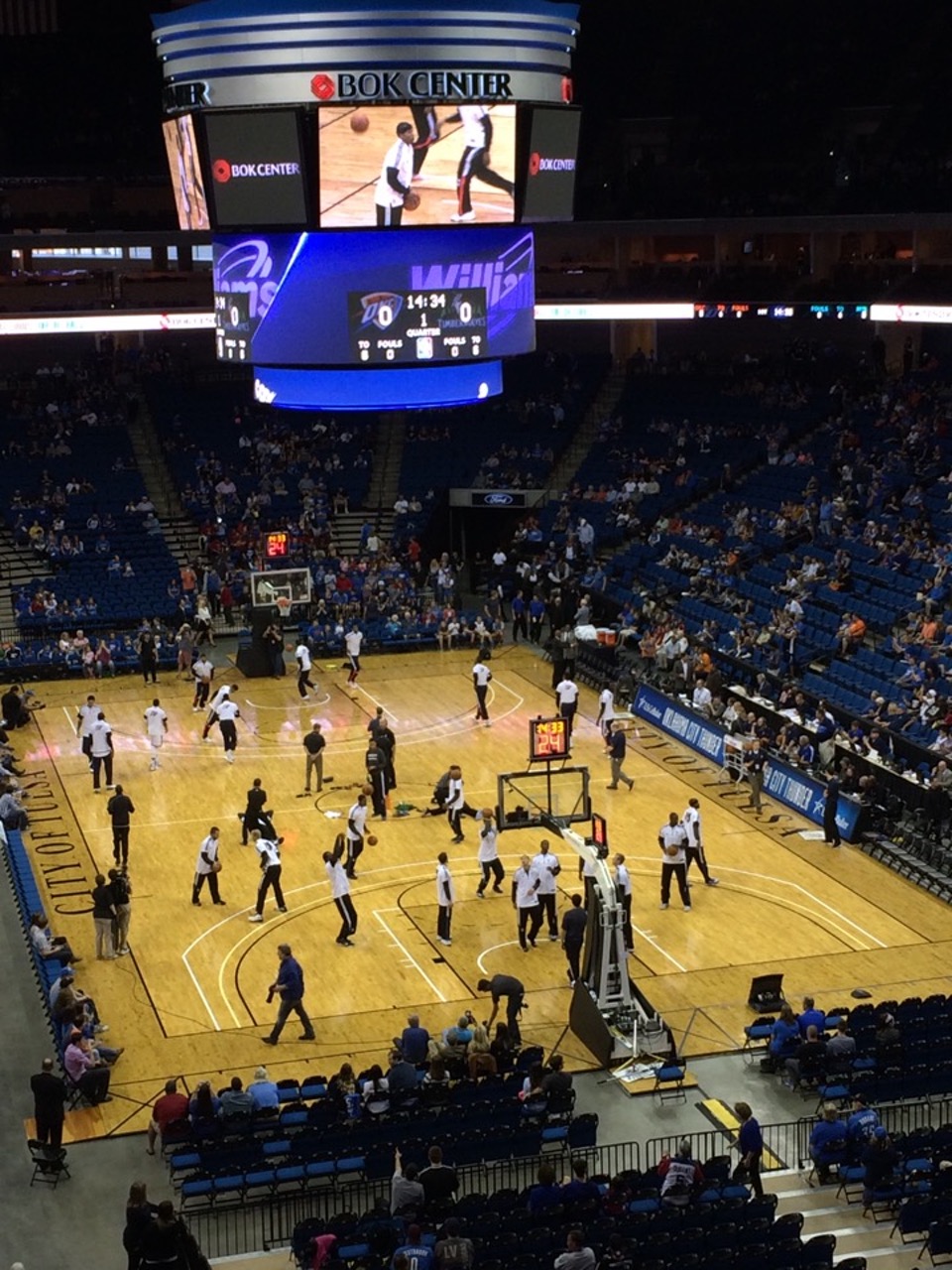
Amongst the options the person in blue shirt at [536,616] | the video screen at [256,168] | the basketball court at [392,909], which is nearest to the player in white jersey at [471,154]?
the video screen at [256,168]

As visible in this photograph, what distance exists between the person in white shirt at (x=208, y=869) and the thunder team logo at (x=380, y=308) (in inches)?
324

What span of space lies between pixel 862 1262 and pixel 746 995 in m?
8.61

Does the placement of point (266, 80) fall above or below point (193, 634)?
above

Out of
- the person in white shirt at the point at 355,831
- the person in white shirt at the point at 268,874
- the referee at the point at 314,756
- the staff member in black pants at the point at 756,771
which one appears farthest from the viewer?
the staff member in black pants at the point at 756,771

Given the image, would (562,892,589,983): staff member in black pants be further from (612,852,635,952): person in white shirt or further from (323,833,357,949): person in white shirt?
(323,833,357,949): person in white shirt

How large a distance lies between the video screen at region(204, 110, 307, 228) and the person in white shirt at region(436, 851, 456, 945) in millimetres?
10260

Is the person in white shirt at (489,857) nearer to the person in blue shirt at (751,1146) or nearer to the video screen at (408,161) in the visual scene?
the person in blue shirt at (751,1146)

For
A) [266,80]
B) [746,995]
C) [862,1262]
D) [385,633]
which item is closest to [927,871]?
[746,995]

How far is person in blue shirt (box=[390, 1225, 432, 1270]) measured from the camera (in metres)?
16.6

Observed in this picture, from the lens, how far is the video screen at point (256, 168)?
2883cm

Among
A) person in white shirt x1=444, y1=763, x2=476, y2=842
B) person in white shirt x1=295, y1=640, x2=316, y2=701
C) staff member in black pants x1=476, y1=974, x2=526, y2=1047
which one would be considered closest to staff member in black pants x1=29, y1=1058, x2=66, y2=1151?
staff member in black pants x1=476, y1=974, x2=526, y2=1047

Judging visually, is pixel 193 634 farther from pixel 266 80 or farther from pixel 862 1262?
pixel 862 1262

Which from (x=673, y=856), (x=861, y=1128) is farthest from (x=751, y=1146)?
(x=673, y=856)

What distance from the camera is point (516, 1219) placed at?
1766cm
